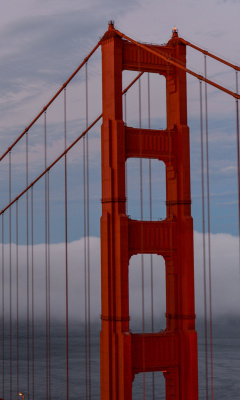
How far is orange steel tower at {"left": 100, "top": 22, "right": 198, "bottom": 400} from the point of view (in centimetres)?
3122

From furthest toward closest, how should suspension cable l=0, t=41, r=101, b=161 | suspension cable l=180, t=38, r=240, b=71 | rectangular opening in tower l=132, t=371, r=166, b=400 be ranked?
Answer: 1. rectangular opening in tower l=132, t=371, r=166, b=400
2. suspension cable l=0, t=41, r=101, b=161
3. suspension cable l=180, t=38, r=240, b=71

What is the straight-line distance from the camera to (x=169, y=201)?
3322 cm

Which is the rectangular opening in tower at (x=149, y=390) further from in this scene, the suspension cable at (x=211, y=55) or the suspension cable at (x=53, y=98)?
the suspension cable at (x=211, y=55)

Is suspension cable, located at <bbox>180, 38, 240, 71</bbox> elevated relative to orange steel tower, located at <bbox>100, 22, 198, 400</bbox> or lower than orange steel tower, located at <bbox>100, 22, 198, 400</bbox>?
elevated

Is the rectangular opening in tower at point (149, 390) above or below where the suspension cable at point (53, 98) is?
below

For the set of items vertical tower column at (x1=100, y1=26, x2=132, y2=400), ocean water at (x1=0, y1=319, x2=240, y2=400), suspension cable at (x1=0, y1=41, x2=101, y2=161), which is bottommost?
ocean water at (x1=0, y1=319, x2=240, y2=400)

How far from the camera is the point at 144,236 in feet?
105

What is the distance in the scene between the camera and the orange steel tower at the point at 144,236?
31.2 m

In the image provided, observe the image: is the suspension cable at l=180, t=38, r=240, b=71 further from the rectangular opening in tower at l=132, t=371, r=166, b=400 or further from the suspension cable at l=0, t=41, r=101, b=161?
the rectangular opening in tower at l=132, t=371, r=166, b=400

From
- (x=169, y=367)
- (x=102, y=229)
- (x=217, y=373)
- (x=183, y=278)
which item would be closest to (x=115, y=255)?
(x=102, y=229)

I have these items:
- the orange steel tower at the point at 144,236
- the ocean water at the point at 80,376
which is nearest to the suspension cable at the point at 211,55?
the orange steel tower at the point at 144,236

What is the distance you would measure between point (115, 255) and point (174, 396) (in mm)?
6521

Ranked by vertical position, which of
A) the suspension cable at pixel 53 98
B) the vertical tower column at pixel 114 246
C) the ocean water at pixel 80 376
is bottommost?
the ocean water at pixel 80 376

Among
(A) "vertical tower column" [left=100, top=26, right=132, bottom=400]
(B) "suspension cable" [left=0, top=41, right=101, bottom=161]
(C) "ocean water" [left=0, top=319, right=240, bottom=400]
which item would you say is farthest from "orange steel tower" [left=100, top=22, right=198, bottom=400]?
(C) "ocean water" [left=0, top=319, right=240, bottom=400]
